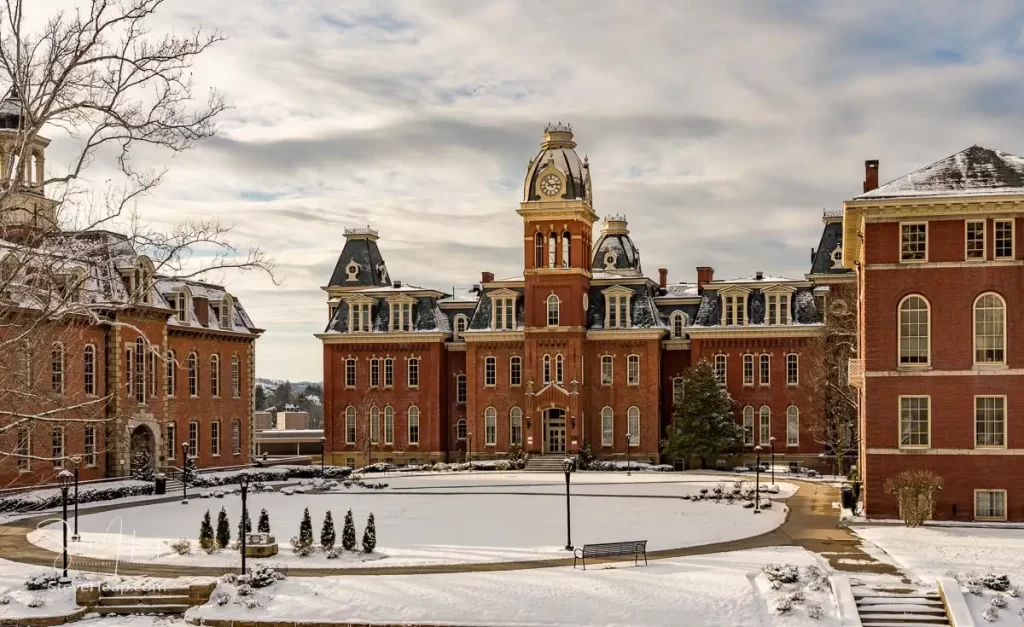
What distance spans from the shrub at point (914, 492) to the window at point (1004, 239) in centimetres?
691

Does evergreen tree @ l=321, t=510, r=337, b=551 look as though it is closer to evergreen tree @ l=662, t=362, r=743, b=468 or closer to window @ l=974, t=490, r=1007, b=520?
window @ l=974, t=490, r=1007, b=520

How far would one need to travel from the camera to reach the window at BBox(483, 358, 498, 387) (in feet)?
221

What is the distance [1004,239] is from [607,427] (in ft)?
109

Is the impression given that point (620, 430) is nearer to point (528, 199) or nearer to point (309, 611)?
point (528, 199)

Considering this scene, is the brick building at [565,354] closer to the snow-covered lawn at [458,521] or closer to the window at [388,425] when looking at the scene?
the window at [388,425]

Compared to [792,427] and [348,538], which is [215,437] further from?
[348,538]

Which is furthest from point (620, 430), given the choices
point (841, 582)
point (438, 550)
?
point (841, 582)

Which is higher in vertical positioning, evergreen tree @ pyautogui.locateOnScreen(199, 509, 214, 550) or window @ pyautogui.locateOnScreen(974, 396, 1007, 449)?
window @ pyautogui.locateOnScreen(974, 396, 1007, 449)

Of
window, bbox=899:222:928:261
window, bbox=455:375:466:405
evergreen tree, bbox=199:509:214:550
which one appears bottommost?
evergreen tree, bbox=199:509:214:550

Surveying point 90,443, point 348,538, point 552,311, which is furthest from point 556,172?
point 348,538

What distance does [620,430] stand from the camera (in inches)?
2571

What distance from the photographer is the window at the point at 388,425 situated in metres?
69.6

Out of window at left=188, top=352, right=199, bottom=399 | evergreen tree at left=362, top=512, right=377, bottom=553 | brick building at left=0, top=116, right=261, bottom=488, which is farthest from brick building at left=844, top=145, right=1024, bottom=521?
window at left=188, top=352, right=199, bottom=399

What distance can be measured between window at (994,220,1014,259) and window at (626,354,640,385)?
104ft
